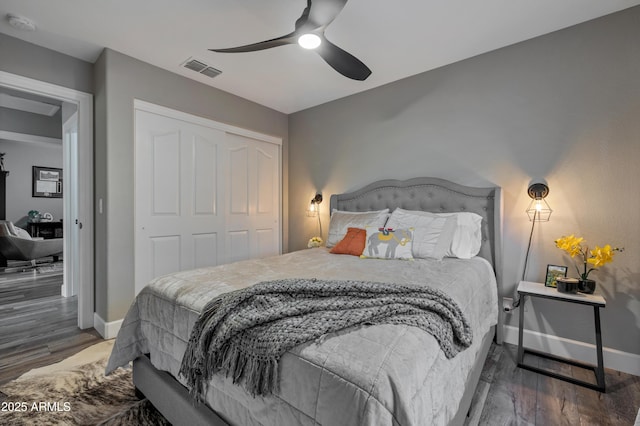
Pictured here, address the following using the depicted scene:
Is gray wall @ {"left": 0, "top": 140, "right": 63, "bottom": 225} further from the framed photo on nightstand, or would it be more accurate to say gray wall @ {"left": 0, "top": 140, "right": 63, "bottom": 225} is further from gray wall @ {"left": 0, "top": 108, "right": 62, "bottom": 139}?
the framed photo on nightstand

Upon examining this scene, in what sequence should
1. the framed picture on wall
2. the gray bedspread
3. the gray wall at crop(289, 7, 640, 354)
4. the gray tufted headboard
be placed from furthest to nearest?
the framed picture on wall, the gray tufted headboard, the gray wall at crop(289, 7, 640, 354), the gray bedspread

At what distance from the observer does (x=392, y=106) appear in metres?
3.19

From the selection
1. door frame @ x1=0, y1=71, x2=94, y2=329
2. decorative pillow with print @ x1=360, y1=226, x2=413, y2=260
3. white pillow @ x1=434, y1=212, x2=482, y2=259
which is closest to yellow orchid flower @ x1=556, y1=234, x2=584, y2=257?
white pillow @ x1=434, y1=212, x2=482, y2=259

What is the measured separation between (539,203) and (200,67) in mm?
3272

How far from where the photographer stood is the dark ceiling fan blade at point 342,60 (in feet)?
6.42

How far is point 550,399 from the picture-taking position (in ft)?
5.71

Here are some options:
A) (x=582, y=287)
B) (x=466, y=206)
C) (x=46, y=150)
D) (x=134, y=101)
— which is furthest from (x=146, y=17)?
(x=46, y=150)

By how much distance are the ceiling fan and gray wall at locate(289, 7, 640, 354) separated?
1.08m

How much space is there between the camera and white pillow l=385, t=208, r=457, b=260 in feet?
7.63

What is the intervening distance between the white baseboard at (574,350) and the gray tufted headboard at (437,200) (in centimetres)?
46

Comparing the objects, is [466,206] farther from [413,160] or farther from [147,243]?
[147,243]

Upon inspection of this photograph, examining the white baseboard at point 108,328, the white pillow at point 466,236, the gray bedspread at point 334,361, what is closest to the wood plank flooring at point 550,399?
the gray bedspread at point 334,361

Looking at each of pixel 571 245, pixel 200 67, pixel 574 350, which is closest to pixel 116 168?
pixel 200 67

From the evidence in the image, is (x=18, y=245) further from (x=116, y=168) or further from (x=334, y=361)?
(x=334, y=361)
